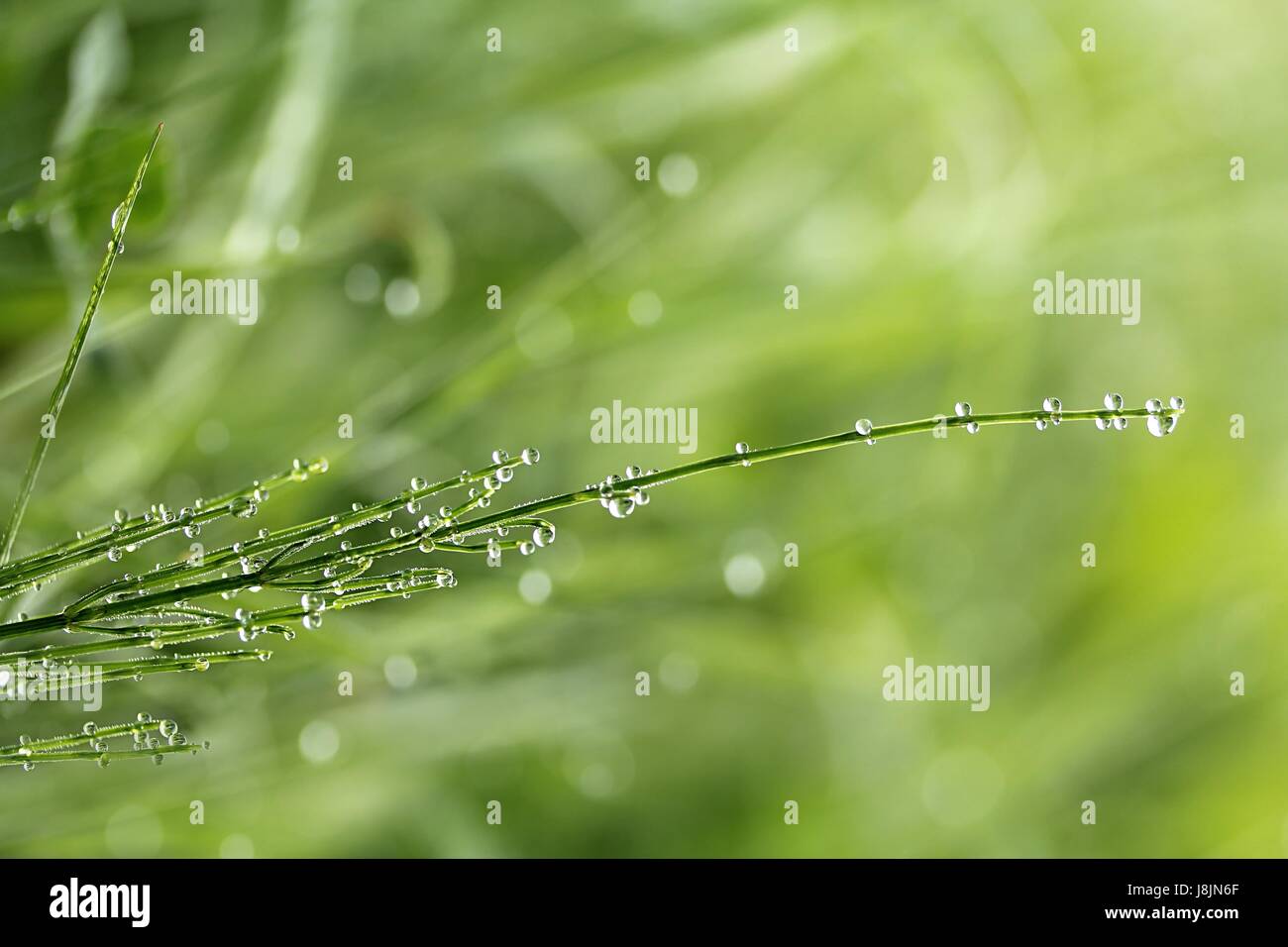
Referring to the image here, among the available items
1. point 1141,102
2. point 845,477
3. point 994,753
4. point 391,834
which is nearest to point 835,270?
point 845,477

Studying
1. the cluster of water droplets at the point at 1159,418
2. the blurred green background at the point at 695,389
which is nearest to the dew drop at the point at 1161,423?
the cluster of water droplets at the point at 1159,418

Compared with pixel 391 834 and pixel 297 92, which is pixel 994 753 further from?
pixel 297 92

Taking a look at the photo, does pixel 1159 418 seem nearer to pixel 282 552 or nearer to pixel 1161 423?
pixel 1161 423

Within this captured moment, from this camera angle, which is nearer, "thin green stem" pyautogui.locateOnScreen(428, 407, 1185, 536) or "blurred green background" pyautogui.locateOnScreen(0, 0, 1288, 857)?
"thin green stem" pyautogui.locateOnScreen(428, 407, 1185, 536)

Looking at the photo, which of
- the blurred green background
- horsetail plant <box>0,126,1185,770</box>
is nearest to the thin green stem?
horsetail plant <box>0,126,1185,770</box>

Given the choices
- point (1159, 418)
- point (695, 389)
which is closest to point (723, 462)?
point (1159, 418)

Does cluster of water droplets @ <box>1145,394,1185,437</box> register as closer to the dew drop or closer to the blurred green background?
the dew drop

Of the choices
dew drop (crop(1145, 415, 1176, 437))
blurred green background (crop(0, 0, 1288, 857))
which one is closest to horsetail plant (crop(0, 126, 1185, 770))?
dew drop (crop(1145, 415, 1176, 437))

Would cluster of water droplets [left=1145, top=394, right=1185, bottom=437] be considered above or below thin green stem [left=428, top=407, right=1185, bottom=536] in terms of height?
above

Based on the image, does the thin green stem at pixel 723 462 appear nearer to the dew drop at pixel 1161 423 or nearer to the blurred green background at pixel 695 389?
the dew drop at pixel 1161 423
